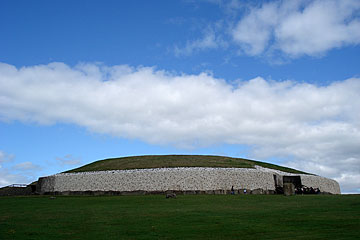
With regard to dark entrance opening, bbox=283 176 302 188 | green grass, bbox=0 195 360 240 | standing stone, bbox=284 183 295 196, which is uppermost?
dark entrance opening, bbox=283 176 302 188

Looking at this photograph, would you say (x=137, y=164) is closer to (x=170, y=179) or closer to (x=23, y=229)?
(x=170, y=179)

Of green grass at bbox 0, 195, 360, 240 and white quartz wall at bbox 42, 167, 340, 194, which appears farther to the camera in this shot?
white quartz wall at bbox 42, 167, 340, 194

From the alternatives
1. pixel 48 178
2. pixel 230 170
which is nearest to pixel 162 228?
pixel 230 170

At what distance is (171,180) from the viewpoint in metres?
38.9

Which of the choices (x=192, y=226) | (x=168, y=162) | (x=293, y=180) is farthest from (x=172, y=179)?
(x=192, y=226)

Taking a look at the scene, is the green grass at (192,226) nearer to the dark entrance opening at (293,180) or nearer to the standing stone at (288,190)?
the standing stone at (288,190)

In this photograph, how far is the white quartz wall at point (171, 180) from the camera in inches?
1528

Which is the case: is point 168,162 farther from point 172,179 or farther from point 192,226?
point 192,226

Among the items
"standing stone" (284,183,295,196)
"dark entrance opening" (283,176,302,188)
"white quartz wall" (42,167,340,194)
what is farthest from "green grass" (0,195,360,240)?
"dark entrance opening" (283,176,302,188)

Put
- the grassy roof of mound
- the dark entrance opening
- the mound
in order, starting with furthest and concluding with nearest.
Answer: the grassy roof of mound < the dark entrance opening < the mound

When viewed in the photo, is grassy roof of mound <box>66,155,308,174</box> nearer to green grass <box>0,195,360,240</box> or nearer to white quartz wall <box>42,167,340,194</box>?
white quartz wall <box>42,167,340,194</box>

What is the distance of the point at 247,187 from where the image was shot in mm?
39594

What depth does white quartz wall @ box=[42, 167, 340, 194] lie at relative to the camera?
38812 millimetres

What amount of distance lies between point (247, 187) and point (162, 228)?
27412 mm
